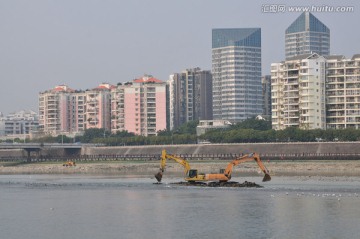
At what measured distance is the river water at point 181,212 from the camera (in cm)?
6988

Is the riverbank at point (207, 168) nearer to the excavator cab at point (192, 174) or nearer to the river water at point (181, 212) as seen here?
the excavator cab at point (192, 174)

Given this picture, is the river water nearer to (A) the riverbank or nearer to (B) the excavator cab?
(B) the excavator cab

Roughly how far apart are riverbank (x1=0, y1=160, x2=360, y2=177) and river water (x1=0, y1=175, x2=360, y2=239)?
135ft

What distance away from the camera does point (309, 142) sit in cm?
19838

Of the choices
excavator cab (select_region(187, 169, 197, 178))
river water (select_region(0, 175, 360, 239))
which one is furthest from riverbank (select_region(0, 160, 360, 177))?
river water (select_region(0, 175, 360, 239))

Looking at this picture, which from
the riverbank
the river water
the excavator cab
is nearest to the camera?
the river water

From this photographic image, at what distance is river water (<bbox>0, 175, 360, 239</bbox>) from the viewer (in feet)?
229

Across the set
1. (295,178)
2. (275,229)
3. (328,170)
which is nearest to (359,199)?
(275,229)

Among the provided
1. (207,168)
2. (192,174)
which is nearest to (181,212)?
(192,174)

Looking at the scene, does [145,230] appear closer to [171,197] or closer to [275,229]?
[275,229]

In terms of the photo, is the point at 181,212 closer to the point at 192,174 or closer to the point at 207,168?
the point at 192,174

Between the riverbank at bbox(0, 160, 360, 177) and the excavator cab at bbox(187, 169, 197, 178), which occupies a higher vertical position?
the excavator cab at bbox(187, 169, 197, 178)

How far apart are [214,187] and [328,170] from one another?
5067cm

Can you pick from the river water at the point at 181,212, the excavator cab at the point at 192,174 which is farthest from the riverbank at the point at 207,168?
the river water at the point at 181,212
